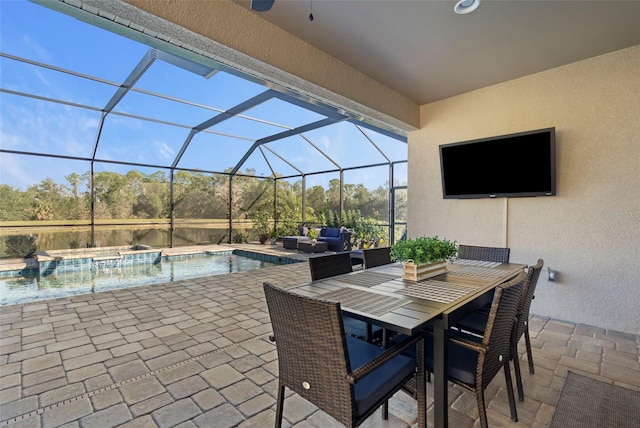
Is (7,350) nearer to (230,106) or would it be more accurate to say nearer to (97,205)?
(230,106)

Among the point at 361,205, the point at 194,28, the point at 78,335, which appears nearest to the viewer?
the point at 194,28

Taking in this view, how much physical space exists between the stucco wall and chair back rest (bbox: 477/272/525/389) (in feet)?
7.67

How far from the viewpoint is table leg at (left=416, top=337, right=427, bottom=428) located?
1428mm

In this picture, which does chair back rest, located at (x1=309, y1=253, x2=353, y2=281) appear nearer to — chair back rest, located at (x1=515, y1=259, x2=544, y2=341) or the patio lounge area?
the patio lounge area

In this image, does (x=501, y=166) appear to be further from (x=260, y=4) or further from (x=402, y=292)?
(x=260, y=4)

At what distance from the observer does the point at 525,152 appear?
3402 millimetres

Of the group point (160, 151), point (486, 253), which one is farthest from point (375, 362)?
point (160, 151)

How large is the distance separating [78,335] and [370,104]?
3.97 metres

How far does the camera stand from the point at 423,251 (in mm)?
2152

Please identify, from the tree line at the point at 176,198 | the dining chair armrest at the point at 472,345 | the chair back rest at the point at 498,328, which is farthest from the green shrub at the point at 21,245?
the chair back rest at the point at 498,328

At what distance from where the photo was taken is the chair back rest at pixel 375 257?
2.80 m

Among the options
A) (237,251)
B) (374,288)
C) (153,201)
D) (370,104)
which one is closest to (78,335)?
(374,288)

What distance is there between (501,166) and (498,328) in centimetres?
275

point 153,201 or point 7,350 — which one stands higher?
point 153,201
